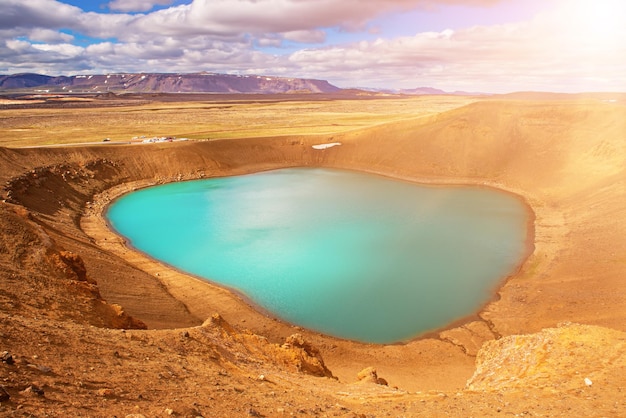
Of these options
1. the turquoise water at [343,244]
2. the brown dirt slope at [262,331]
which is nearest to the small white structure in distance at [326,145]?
the turquoise water at [343,244]

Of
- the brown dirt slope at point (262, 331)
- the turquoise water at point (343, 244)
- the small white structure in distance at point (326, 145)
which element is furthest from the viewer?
the small white structure in distance at point (326, 145)

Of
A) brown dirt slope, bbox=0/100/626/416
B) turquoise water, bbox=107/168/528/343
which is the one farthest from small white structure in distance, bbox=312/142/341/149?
brown dirt slope, bbox=0/100/626/416

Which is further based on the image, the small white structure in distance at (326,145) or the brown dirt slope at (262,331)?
the small white structure in distance at (326,145)

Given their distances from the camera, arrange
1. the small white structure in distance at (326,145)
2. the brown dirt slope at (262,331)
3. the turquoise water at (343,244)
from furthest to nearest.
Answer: the small white structure in distance at (326,145) → the turquoise water at (343,244) → the brown dirt slope at (262,331)

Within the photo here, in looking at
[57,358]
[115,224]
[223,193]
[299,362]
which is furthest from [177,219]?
[57,358]

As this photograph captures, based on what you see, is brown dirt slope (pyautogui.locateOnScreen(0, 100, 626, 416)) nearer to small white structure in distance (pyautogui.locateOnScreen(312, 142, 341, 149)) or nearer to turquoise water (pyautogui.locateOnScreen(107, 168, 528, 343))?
turquoise water (pyautogui.locateOnScreen(107, 168, 528, 343))

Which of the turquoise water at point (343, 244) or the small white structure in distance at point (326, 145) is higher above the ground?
the small white structure in distance at point (326, 145)

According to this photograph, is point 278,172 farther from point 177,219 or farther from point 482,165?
point 482,165

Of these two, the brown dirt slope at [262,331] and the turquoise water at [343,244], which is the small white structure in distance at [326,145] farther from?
the brown dirt slope at [262,331]
